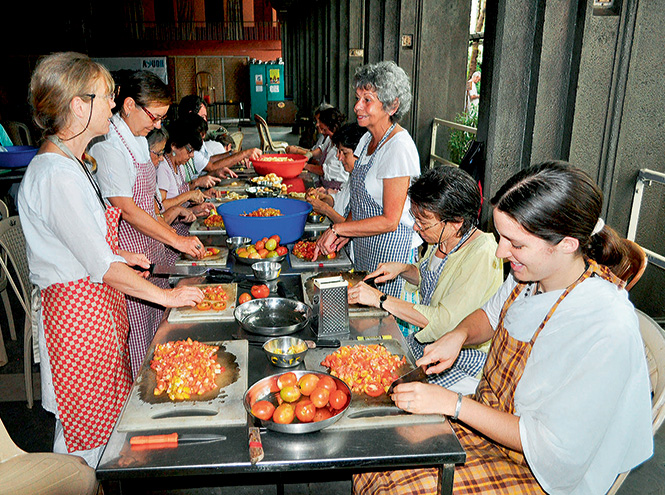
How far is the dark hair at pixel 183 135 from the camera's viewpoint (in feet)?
14.7

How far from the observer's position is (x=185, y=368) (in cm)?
181

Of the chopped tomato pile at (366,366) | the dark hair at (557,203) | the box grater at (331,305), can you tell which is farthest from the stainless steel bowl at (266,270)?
the dark hair at (557,203)

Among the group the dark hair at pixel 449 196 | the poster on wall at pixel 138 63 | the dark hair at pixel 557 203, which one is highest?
the poster on wall at pixel 138 63

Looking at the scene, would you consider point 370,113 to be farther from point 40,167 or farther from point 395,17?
point 395,17

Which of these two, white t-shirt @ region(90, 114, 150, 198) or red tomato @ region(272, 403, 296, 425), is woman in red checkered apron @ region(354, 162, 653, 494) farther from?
white t-shirt @ region(90, 114, 150, 198)

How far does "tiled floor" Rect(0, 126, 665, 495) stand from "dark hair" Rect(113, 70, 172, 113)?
2074 mm

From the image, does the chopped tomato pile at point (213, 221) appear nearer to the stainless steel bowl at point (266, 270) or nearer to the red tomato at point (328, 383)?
the stainless steel bowl at point (266, 270)

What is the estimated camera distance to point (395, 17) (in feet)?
23.5

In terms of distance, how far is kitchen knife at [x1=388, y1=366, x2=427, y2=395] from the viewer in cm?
177

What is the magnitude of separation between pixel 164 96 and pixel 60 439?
1915 millimetres

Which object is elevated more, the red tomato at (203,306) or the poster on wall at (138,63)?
the poster on wall at (138,63)

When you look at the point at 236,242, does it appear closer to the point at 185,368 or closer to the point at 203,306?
the point at 203,306

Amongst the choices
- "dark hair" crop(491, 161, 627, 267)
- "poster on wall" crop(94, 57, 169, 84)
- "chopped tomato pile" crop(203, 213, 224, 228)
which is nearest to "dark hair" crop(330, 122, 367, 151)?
"chopped tomato pile" crop(203, 213, 224, 228)

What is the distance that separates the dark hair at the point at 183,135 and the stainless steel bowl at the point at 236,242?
1.55 metres
